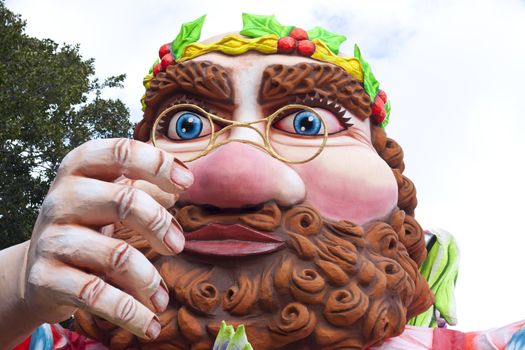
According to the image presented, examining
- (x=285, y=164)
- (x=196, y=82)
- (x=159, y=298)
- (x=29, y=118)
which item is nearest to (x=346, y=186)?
(x=285, y=164)

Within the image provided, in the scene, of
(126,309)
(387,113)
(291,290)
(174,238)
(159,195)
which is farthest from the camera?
(387,113)

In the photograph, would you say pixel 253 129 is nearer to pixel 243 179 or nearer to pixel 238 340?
pixel 243 179

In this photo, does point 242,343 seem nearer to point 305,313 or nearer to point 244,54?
point 305,313

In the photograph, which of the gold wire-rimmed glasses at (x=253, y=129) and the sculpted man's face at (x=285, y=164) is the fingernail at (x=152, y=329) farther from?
the gold wire-rimmed glasses at (x=253, y=129)

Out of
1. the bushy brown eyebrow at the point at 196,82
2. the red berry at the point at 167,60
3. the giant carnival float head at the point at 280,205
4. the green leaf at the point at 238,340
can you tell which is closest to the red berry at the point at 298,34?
the giant carnival float head at the point at 280,205

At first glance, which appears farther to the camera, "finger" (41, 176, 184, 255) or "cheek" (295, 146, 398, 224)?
"cheek" (295, 146, 398, 224)

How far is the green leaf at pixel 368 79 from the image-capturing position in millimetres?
2717

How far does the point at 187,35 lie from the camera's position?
9.38 feet

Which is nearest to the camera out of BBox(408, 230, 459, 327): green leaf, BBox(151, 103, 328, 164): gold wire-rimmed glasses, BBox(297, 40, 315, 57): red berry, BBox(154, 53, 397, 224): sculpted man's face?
BBox(154, 53, 397, 224): sculpted man's face

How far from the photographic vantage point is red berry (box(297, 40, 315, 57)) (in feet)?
8.64

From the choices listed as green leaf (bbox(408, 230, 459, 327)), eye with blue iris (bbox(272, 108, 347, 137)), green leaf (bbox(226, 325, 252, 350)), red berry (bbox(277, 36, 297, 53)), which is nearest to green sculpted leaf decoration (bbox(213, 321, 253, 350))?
green leaf (bbox(226, 325, 252, 350))

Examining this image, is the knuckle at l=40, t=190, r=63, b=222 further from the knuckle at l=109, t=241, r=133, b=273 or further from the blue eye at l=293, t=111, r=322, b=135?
the blue eye at l=293, t=111, r=322, b=135

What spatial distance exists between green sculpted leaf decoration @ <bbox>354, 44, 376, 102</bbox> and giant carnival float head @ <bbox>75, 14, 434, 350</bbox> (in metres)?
0.01

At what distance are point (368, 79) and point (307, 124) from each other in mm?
380
